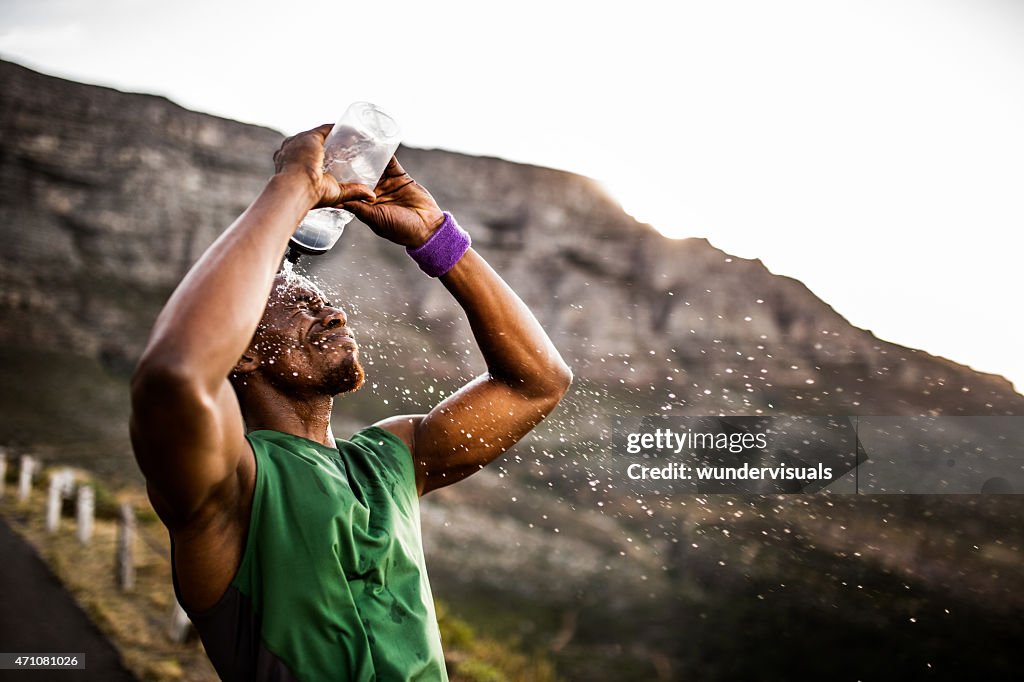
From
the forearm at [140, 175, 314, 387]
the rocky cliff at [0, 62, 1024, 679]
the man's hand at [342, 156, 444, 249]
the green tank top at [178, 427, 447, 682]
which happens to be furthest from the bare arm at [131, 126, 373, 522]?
the rocky cliff at [0, 62, 1024, 679]

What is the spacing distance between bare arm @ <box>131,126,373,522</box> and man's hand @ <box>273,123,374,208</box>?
36 millimetres

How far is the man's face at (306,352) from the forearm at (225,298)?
33cm

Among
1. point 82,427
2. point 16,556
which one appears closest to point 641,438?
point 16,556

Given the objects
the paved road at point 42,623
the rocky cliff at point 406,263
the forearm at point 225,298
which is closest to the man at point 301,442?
the forearm at point 225,298

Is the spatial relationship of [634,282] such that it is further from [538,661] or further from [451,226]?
[451,226]

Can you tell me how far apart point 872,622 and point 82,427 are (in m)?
6.03

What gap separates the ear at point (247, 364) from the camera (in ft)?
3.99

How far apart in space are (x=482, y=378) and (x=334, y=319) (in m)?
0.25

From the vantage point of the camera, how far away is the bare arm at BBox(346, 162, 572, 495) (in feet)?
4.01

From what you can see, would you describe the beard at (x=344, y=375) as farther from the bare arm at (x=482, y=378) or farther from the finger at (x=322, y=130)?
the finger at (x=322, y=130)

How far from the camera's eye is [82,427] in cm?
673

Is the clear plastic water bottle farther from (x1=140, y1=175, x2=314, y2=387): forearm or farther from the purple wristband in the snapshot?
(x1=140, y1=175, x2=314, y2=387): forearm

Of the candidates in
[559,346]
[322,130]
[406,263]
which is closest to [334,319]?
[322,130]

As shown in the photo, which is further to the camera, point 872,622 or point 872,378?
point 872,378
